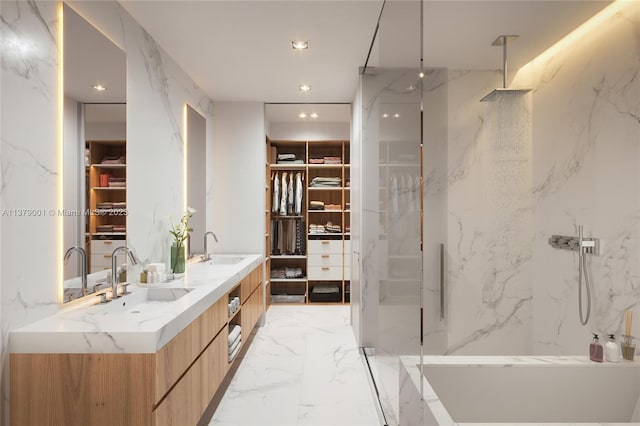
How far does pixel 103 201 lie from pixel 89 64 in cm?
72

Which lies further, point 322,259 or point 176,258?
point 322,259

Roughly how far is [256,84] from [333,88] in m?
0.74

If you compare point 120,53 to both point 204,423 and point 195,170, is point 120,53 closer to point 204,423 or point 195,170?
point 195,170

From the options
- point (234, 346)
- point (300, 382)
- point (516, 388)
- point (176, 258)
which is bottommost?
point (300, 382)

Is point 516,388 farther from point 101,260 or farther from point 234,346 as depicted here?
point 101,260

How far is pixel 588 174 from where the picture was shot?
1834 millimetres

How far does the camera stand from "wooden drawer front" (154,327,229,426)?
5.49 ft

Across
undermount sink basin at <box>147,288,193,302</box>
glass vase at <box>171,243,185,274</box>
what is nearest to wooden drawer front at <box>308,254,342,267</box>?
glass vase at <box>171,243,185,274</box>

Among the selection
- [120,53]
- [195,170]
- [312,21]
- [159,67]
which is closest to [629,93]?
[312,21]

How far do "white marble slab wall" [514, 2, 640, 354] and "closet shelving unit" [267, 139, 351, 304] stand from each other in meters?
3.13

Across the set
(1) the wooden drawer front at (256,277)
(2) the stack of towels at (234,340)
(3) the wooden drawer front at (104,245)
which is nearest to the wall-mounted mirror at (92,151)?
(3) the wooden drawer front at (104,245)

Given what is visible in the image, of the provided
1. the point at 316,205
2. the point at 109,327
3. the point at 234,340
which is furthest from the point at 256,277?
the point at 109,327

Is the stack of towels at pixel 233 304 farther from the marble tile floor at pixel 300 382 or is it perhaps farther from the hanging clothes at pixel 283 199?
the hanging clothes at pixel 283 199

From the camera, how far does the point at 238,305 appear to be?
3143 millimetres
